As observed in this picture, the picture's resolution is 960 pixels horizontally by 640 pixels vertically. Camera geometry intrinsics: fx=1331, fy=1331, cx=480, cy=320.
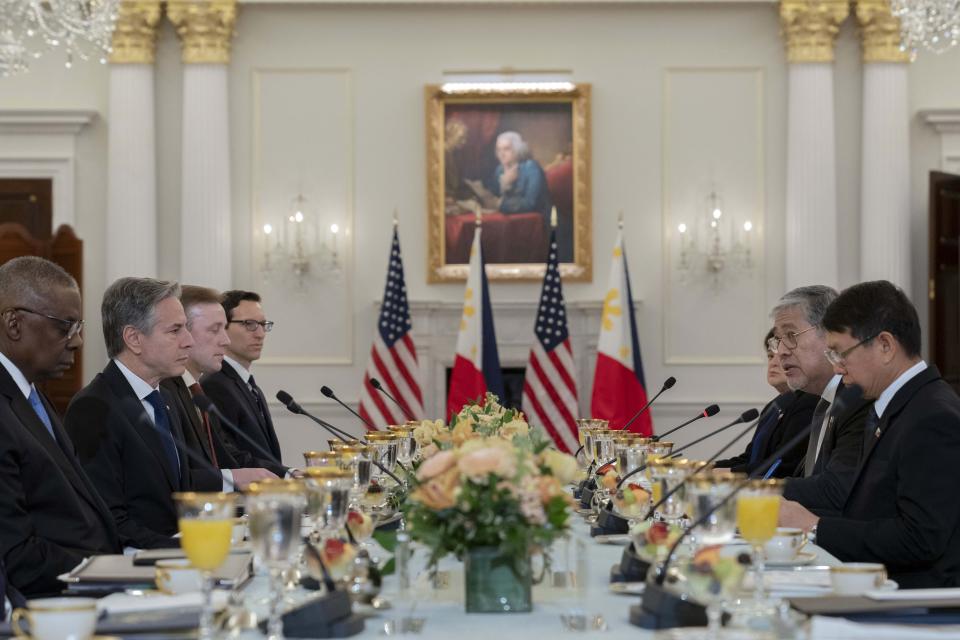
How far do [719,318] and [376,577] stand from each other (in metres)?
8.12

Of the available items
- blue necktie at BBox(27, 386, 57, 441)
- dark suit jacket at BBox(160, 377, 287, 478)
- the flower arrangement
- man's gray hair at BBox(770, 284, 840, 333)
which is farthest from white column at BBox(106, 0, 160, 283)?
the flower arrangement

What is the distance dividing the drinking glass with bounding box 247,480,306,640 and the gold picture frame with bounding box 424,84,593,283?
824cm

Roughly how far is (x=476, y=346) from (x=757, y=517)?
291 inches

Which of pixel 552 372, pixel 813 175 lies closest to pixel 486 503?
pixel 552 372

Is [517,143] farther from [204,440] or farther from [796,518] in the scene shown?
[796,518]

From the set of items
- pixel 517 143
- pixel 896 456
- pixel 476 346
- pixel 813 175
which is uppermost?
pixel 517 143

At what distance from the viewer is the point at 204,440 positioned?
5.33 m

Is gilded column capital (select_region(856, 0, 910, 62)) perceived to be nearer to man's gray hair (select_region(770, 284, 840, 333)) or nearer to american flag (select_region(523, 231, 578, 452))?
american flag (select_region(523, 231, 578, 452))

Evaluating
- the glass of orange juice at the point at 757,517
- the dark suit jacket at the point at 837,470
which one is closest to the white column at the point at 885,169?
the dark suit jacket at the point at 837,470

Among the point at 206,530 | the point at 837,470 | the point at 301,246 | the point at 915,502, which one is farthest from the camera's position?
the point at 301,246

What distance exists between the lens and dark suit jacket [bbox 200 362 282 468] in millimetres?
6180

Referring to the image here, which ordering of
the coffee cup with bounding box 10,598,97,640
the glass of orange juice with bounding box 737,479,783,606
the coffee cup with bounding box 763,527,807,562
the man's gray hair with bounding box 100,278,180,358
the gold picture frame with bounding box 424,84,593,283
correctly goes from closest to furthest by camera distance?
the coffee cup with bounding box 10,598,97,640, the glass of orange juice with bounding box 737,479,783,606, the coffee cup with bounding box 763,527,807,562, the man's gray hair with bounding box 100,278,180,358, the gold picture frame with bounding box 424,84,593,283

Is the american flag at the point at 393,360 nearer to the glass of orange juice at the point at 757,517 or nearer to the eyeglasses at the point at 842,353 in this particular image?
the eyeglasses at the point at 842,353

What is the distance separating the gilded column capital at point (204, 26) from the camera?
33.7 ft
